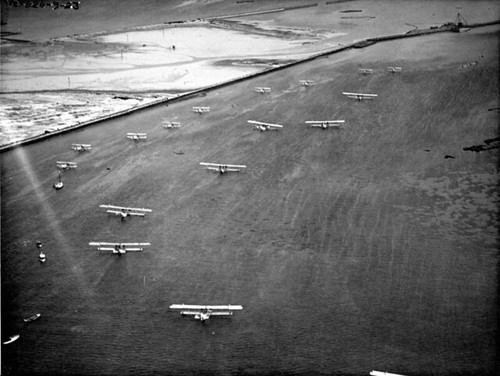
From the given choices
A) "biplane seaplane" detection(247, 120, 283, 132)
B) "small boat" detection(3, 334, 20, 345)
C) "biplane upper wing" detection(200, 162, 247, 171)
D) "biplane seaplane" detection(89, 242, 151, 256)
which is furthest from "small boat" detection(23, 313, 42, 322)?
"biplane seaplane" detection(247, 120, 283, 132)

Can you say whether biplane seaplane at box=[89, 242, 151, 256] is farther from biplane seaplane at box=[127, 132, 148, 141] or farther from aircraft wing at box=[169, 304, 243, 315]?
biplane seaplane at box=[127, 132, 148, 141]

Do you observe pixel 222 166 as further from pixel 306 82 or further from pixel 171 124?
pixel 306 82

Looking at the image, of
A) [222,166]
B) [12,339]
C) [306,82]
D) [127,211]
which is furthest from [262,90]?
[12,339]

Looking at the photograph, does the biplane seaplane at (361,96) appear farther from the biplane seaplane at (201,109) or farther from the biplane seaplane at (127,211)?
the biplane seaplane at (127,211)

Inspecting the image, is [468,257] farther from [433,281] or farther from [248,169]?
[248,169]

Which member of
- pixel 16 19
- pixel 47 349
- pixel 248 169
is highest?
pixel 16 19

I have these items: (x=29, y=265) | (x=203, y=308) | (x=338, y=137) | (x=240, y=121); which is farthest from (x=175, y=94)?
(x=203, y=308)

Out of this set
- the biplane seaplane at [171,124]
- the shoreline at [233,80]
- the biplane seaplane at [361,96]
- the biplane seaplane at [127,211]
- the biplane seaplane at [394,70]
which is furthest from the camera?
the biplane seaplane at [394,70]

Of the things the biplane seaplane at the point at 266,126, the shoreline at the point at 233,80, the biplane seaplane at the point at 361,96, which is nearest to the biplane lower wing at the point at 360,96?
the biplane seaplane at the point at 361,96
